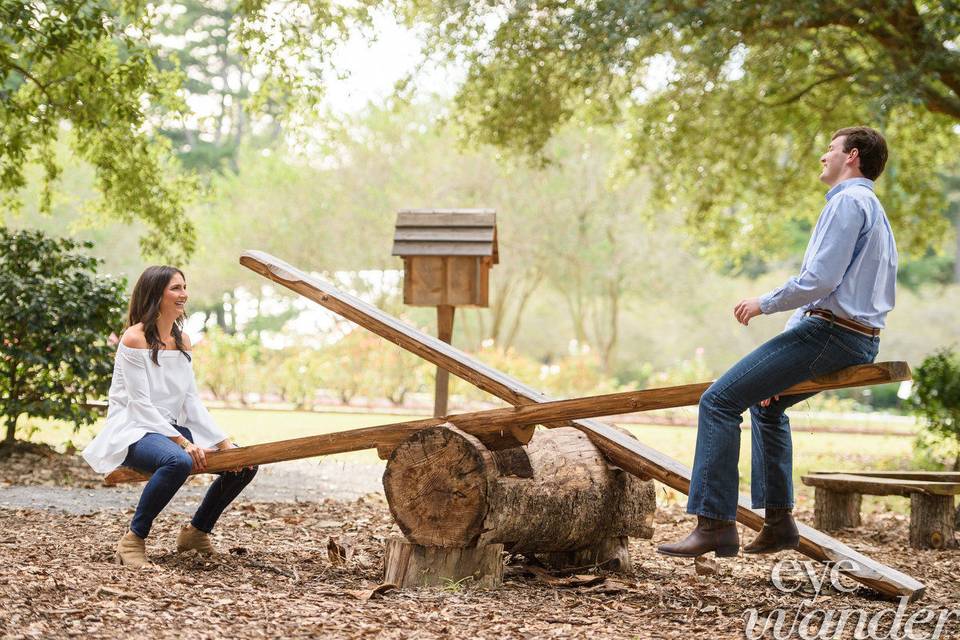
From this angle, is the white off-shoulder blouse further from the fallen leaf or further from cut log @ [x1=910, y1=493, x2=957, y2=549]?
cut log @ [x1=910, y1=493, x2=957, y2=549]

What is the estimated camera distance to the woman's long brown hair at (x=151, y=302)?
17.8 ft

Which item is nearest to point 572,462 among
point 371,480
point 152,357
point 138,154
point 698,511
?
point 698,511

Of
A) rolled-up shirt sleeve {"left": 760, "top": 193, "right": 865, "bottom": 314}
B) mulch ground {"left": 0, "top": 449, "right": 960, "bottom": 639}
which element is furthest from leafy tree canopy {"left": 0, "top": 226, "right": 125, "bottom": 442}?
rolled-up shirt sleeve {"left": 760, "top": 193, "right": 865, "bottom": 314}

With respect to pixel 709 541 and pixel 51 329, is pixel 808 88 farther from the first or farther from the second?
pixel 709 541

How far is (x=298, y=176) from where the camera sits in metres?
25.3

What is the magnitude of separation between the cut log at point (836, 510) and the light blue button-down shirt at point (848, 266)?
3853 mm

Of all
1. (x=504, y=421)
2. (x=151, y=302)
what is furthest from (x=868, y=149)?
(x=151, y=302)

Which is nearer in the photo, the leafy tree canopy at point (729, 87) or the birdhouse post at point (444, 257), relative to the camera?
the birdhouse post at point (444, 257)

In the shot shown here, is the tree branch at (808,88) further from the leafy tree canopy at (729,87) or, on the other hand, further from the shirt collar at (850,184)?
the shirt collar at (850,184)

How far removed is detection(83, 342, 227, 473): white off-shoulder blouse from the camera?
17.3 ft

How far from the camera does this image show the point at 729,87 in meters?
13.7

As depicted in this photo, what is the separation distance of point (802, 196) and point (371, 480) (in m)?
9.55

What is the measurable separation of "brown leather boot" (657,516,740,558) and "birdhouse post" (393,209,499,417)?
4.58 metres

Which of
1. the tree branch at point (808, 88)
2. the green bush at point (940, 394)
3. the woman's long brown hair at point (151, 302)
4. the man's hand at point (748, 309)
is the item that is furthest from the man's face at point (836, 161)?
the tree branch at point (808, 88)
